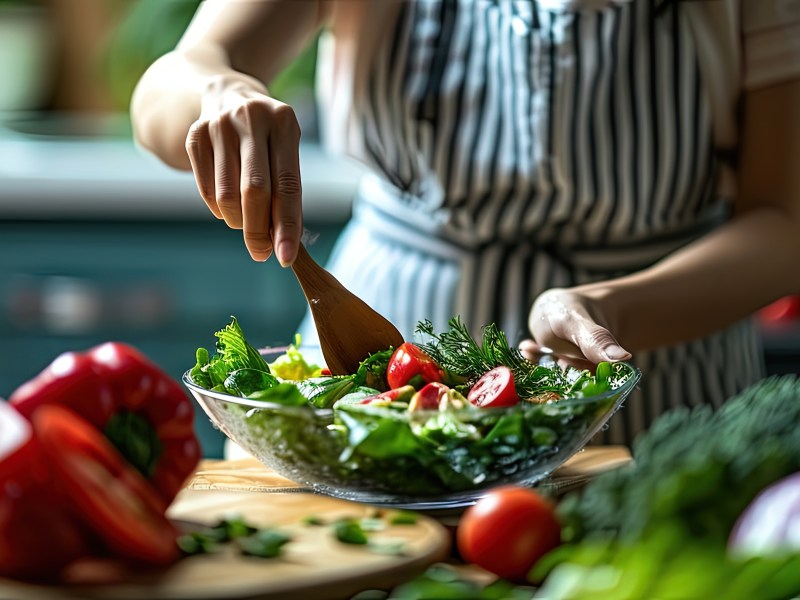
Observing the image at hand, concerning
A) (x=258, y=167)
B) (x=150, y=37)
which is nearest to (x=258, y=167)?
(x=258, y=167)

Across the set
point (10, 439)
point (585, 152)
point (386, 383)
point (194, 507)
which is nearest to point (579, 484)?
point (386, 383)

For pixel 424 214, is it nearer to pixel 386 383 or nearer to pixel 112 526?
pixel 386 383

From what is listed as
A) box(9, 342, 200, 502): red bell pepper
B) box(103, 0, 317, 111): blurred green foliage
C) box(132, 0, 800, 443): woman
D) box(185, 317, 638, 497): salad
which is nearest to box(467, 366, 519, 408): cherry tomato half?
box(185, 317, 638, 497): salad

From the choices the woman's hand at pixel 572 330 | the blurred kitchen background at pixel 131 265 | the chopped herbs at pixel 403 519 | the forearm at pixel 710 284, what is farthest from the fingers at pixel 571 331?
the blurred kitchen background at pixel 131 265

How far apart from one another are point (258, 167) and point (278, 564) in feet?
1.16

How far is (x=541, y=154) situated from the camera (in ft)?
4.32

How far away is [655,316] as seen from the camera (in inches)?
45.3

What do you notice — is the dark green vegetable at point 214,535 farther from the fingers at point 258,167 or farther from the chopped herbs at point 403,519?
the fingers at point 258,167

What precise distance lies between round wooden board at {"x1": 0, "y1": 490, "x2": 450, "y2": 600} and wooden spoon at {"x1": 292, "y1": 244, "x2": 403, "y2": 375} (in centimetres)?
23

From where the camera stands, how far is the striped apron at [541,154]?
4.34ft

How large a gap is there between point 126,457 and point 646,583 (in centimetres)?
35

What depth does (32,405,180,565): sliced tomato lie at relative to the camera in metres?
0.60

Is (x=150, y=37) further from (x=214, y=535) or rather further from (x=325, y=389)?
(x=214, y=535)

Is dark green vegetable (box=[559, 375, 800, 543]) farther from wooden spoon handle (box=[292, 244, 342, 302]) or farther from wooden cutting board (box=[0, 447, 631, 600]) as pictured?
wooden spoon handle (box=[292, 244, 342, 302])
